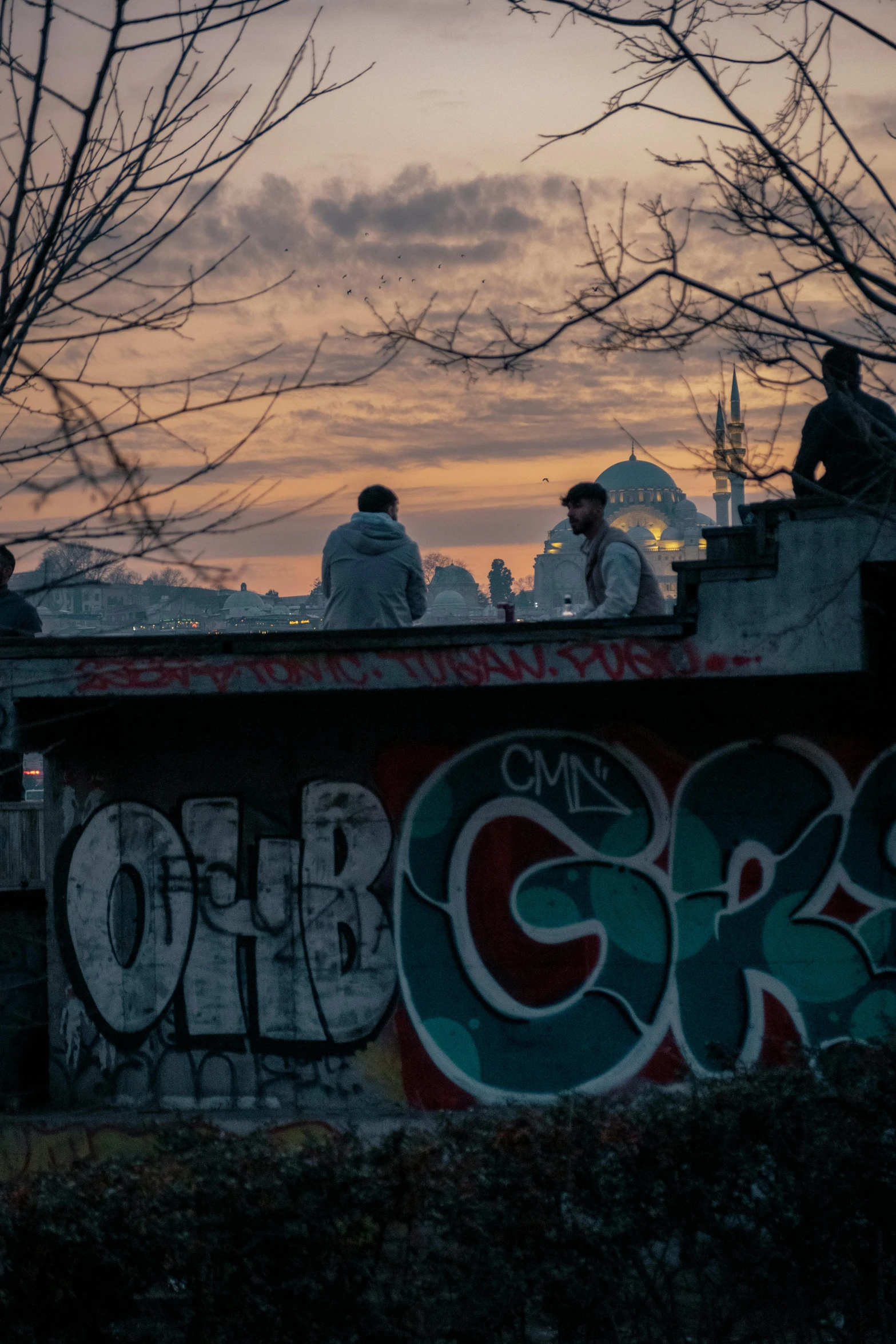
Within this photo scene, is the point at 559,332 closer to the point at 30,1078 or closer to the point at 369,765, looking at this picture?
the point at 369,765

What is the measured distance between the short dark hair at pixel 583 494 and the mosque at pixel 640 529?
102 meters

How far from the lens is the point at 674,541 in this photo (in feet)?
477

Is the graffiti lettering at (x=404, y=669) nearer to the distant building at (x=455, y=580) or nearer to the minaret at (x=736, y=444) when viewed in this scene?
the minaret at (x=736, y=444)

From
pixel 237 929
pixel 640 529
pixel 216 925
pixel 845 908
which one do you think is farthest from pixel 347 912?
pixel 640 529

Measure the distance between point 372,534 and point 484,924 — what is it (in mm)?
2580

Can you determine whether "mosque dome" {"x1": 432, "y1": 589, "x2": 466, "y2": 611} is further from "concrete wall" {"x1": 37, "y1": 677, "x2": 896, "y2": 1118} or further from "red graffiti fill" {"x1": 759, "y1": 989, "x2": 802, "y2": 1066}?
"red graffiti fill" {"x1": 759, "y1": 989, "x2": 802, "y2": 1066}

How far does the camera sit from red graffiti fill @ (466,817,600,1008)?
948cm

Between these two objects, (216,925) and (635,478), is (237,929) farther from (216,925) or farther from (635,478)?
(635,478)

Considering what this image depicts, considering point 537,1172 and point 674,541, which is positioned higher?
point 674,541

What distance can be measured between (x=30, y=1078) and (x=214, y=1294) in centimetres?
523

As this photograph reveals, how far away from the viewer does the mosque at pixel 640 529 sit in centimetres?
13662

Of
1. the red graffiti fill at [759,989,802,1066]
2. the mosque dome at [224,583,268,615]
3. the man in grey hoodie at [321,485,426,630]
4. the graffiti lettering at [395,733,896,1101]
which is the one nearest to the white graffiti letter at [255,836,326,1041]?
the graffiti lettering at [395,733,896,1101]

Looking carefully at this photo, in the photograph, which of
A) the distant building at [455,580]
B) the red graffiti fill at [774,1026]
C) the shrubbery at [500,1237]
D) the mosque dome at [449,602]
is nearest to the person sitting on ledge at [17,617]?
the shrubbery at [500,1237]

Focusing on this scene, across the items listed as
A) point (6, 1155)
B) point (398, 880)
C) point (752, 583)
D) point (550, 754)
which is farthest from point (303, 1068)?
point (752, 583)
